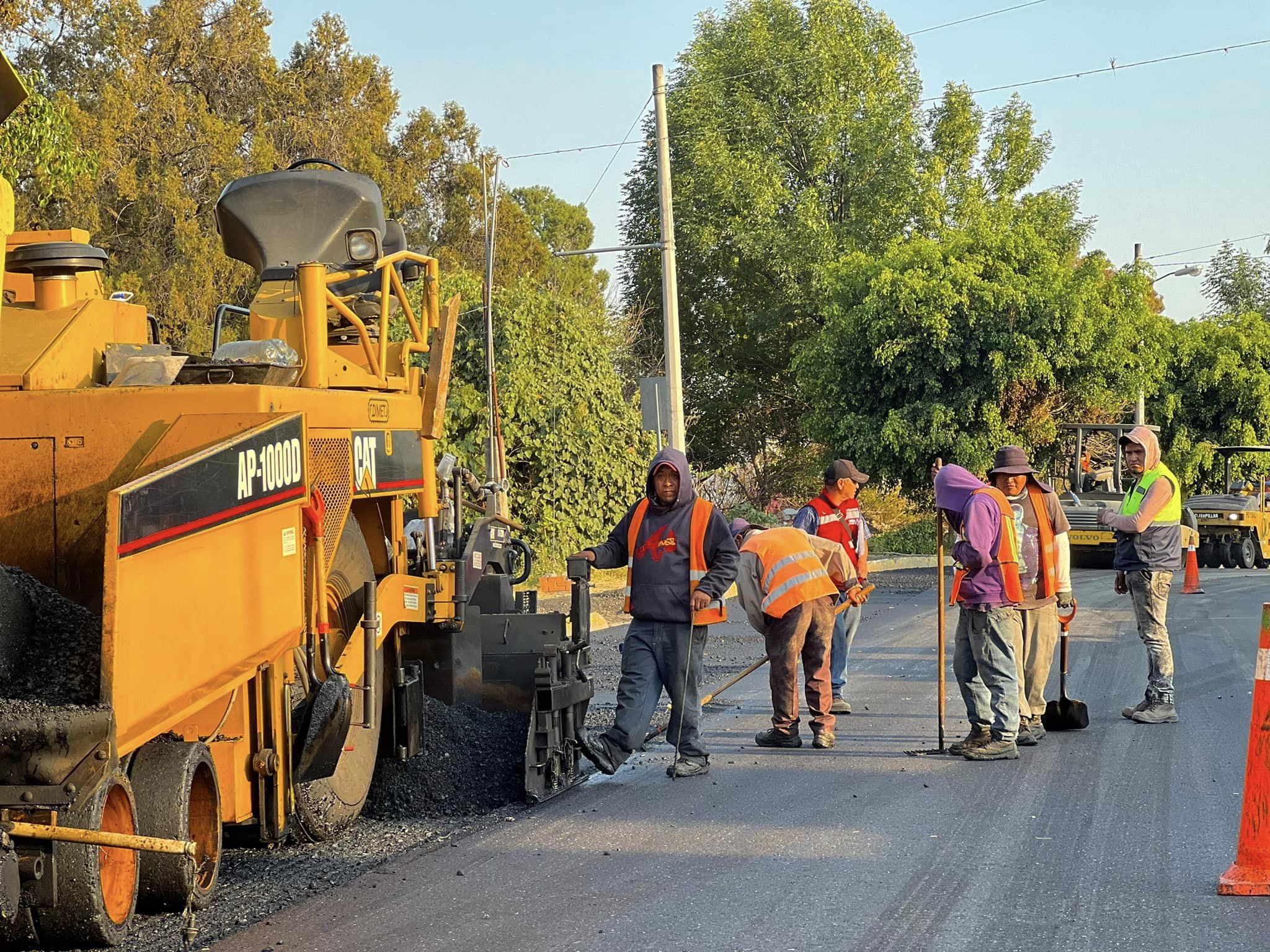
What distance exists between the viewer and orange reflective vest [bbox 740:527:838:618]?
29.8 feet

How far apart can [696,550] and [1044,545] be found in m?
2.34

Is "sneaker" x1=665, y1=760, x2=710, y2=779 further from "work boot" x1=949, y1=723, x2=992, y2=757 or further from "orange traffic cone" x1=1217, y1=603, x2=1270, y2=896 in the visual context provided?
"orange traffic cone" x1=1217, y1=603, x2=1270, y2=896

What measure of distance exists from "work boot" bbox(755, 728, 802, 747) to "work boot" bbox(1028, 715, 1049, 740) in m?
1.43

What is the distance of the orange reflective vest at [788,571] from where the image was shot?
9086mm

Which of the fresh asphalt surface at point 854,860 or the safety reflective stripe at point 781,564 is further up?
the safety reflective stripe at point 781,564

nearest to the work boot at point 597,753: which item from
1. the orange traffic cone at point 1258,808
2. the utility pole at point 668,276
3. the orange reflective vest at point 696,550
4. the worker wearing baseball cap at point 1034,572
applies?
the orange reflective vest at point 696,550

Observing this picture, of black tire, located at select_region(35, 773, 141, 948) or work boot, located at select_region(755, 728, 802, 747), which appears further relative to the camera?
work boot, located at select_region(755, 728, 802, 747)

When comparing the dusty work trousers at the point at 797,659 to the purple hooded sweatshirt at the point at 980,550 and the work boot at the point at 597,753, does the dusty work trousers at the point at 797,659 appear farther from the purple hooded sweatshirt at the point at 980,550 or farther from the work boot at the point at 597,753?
the work boot at the point at 597,753

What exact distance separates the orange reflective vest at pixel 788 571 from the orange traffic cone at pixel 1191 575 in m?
13.0

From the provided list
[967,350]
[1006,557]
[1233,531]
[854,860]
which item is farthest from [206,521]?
[1233,531]

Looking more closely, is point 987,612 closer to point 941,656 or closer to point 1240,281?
point 941,656

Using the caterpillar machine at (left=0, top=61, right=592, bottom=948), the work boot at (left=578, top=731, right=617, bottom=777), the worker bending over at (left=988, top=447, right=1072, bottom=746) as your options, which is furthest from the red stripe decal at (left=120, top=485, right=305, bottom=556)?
the worker bending over at (left=988, top=447, right=1072, bottom=746)

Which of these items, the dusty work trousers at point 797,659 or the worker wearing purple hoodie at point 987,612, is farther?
the dusty work trousers at point 797,659

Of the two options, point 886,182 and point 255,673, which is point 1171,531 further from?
point 886,182
